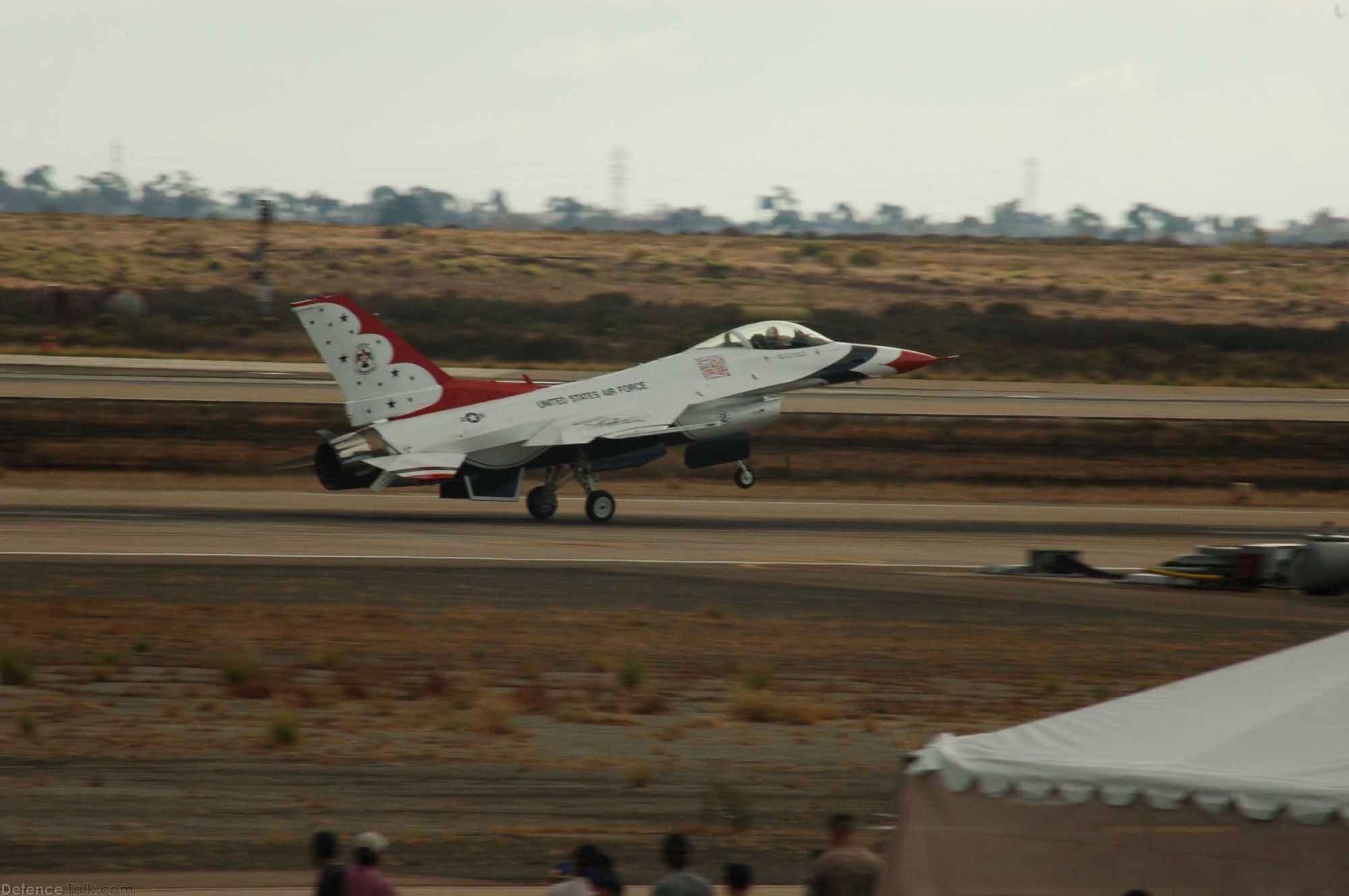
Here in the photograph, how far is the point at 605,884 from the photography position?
25.2 ft

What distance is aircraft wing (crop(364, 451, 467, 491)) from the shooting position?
27.0m

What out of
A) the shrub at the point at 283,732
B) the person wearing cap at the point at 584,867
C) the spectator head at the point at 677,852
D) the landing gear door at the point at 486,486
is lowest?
the shrub at the point at 283,732

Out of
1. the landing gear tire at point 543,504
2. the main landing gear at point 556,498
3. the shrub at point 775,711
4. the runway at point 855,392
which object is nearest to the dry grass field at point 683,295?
the runway at point 855,392

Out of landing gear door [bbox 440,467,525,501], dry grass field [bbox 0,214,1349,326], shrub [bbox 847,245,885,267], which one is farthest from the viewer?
shrub [bbox 847,245,885,267]

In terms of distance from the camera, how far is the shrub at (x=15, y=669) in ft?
52.2

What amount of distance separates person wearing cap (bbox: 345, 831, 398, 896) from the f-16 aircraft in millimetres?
19749

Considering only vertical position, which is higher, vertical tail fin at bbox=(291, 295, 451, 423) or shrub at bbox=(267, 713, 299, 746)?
vertical tail fin at bbox=(291, 295, 451, 423)

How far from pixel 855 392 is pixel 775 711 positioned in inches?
1529

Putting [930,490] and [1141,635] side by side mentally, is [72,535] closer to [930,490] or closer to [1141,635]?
[1141,635]

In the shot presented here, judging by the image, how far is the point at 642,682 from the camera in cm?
1678

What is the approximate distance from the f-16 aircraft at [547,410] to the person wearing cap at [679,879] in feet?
65.6

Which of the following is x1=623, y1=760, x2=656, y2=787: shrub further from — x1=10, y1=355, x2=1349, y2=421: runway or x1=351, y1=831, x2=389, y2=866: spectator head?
x1=10, y1=355, x2=1349, y2=421: runway

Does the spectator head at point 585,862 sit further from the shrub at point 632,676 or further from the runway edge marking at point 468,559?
the runway edge marking at point 468,559

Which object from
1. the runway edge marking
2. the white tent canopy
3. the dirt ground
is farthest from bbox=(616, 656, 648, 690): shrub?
the white tent canopy
